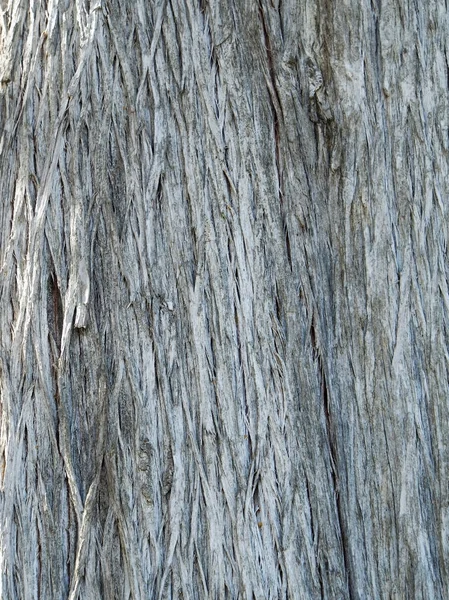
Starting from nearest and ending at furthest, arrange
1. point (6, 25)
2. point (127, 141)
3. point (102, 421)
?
point (102, 421) → point (127, 141) → point (6, 25)

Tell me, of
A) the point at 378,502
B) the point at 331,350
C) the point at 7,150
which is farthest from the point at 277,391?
the point at 7,150

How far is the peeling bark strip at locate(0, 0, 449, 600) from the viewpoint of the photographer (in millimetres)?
2350

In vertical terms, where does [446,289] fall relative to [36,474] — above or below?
above

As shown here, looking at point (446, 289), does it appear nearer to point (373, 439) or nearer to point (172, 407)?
point (373, 439)

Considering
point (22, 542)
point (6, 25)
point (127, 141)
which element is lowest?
point (22, 542)

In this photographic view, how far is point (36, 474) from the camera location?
239 cm

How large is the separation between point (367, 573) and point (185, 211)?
1.21 m

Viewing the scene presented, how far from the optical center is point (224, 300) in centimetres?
246

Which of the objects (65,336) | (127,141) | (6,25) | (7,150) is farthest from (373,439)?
(6,25)

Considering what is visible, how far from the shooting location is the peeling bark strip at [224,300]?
2.35 meters

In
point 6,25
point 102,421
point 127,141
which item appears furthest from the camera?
point 6,25

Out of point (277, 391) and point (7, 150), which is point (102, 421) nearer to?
point (277, 391)

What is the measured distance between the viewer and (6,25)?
276 centimetres

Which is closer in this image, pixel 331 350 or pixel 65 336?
pixel 65 336
